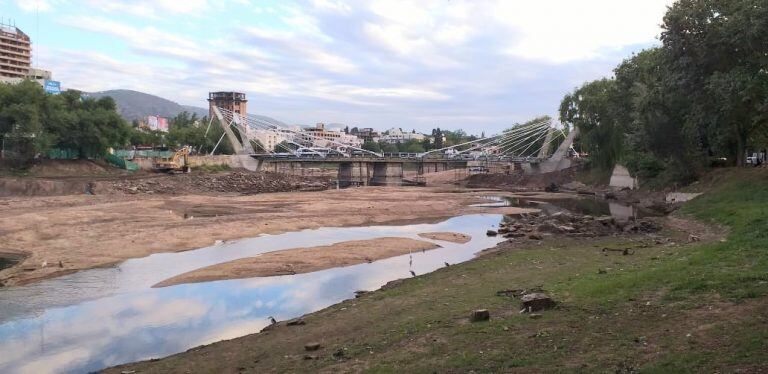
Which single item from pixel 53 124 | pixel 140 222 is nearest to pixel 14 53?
pixel 53 124

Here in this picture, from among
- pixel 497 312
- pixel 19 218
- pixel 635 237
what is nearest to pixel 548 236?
pixel 635 237

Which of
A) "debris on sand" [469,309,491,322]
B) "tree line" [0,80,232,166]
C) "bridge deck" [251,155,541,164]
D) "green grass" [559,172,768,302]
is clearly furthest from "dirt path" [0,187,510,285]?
"bridge deck" [251,155,541,164]

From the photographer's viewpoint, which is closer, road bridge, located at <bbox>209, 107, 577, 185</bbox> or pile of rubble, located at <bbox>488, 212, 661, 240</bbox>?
pile of rubble, located at <bbox>488, 212, 661, 240</bbox>

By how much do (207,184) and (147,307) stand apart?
64.7 m

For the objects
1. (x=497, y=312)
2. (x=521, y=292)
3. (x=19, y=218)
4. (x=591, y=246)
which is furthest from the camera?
(x=19, y=218)

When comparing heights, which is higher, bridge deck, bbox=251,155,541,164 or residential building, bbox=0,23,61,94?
residential building, bbox=0,23,61,94

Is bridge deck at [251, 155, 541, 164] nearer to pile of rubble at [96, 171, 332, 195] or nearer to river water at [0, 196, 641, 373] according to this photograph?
pile of rubble at [96, 171, 332, 195]

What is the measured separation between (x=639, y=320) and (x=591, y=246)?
52.0ft

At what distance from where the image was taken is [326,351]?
455 inches

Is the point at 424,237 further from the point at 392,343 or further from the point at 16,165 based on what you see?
the point at 16,165

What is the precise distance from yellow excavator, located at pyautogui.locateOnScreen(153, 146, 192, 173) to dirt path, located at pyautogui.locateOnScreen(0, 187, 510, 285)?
22546 mm

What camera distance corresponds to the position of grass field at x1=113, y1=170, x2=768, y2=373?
867 centimetres

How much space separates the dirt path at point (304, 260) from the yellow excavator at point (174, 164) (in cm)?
6267

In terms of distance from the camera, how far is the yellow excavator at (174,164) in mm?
86438
